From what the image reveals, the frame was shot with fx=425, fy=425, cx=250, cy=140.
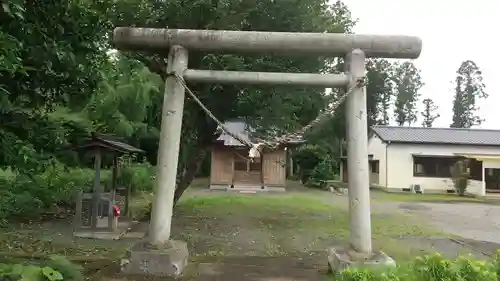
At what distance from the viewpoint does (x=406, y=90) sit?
→ 49.5 m

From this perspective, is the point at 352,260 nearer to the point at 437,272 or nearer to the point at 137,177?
the point at 437,272

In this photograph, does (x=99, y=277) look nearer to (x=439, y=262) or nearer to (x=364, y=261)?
(x=364, y=261)

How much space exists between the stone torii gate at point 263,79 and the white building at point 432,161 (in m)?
21.8

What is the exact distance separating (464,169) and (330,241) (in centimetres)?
1944

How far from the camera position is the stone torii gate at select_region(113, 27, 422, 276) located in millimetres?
5453

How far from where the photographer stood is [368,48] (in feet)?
18.8

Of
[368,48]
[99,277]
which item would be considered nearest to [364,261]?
[368,48]

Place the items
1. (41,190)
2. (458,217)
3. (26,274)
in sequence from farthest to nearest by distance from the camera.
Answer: (458,217)
(41,190)
(26,274)

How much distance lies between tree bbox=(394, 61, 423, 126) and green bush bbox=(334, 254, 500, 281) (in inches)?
1832

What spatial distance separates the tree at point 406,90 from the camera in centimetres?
4834

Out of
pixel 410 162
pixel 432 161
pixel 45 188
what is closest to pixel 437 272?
pixel 45 188

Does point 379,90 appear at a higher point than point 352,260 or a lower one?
higher

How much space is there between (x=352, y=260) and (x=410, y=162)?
75.4 ft

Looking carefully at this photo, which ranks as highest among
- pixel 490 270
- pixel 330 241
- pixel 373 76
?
pixel 373 76
